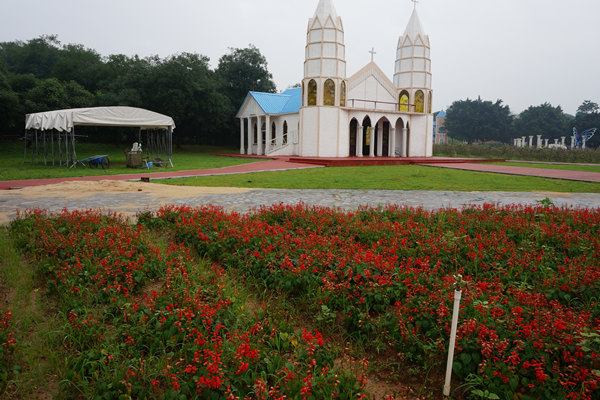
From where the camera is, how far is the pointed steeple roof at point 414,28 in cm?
3173

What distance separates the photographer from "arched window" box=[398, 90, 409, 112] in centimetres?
3262

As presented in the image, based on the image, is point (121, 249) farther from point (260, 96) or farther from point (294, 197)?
point (260, 96)

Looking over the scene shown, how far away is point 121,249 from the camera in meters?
4.59

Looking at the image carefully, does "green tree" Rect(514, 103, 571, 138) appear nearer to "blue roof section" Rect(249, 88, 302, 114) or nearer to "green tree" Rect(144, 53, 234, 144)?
"blue roof section" Rect(249, 88, 302, 114)

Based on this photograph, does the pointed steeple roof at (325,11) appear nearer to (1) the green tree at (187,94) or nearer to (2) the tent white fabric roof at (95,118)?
(1) the green tree at (187,94)

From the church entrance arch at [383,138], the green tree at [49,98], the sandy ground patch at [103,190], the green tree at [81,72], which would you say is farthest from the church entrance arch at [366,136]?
the green tree at [81,72]

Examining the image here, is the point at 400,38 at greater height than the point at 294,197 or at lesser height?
greater

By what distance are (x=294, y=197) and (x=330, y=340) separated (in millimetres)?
6465

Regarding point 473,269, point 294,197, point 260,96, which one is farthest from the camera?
point 260,96

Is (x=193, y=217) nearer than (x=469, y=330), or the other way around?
(x=469, y=330)

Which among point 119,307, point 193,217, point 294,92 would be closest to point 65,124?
point 193,217

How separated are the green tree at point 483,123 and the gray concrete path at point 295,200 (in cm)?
7280

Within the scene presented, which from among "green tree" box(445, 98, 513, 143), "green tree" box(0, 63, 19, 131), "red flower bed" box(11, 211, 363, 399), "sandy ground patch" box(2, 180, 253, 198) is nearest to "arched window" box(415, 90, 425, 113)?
"sandy ground patch" box(2, 180, 253, 198)

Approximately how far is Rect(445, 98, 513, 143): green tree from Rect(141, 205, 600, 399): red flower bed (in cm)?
7798
